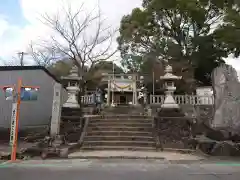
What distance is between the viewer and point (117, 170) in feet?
24.7

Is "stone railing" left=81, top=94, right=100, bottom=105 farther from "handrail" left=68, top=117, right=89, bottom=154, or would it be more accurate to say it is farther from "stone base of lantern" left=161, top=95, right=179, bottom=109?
"stone base of lantern" left=161, top=95, right=179, bottom=109

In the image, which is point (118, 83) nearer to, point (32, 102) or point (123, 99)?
point (123, 99)

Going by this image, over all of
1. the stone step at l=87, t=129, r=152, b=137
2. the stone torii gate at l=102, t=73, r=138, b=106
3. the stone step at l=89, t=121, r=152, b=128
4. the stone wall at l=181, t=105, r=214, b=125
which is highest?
the stone torii gate at l=102, t=73, r=138, b=106

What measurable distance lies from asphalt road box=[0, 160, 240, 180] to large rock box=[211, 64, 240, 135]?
3460 millimetres

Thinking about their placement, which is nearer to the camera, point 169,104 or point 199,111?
point 169,104

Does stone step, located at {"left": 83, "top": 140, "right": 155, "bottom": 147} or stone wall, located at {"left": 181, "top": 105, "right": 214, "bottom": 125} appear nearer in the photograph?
stone step, located at {"left": 83, "top": 140, "right": 155, "bottom": 147}

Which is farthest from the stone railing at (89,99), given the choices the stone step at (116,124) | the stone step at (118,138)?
the stone step at (118,138)

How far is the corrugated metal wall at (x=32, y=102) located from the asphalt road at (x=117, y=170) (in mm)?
5843

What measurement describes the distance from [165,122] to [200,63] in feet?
47.2

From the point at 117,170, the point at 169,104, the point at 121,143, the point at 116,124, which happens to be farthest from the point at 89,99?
the point at 117,170

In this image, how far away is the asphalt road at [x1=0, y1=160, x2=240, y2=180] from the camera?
658 centimetres

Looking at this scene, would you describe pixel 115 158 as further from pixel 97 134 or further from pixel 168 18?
pixel 168 18

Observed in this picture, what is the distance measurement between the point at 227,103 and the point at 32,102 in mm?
10272

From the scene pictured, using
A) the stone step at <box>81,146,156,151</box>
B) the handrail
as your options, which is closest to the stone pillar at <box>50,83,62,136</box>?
the handrail
